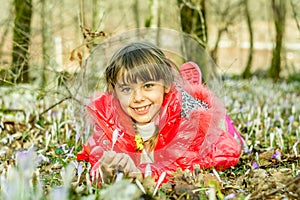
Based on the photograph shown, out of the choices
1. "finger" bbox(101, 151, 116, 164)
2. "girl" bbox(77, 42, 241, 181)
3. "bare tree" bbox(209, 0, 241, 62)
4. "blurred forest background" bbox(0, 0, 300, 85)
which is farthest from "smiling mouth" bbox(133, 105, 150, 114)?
"bare tree" bbox(209, 0, 241, 62)

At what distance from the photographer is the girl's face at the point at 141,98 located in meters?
3.33

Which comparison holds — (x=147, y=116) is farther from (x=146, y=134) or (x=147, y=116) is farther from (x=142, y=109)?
(x=146, y=134)

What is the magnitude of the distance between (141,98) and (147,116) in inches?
5.7

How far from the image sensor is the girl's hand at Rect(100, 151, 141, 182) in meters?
2.77

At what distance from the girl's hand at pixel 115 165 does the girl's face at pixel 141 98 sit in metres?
0.45

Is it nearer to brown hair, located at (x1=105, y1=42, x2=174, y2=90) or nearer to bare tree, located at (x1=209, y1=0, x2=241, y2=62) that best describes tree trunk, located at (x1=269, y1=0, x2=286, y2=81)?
bare tree, located at (x1=209, y1=0, x2=241, y2=62)

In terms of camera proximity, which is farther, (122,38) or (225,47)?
(225,47)

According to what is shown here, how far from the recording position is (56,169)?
378 centimetres

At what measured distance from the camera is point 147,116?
3.40 meters

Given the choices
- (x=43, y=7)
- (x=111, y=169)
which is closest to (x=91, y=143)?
(x=111, y=169)

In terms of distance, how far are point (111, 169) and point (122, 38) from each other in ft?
5.86

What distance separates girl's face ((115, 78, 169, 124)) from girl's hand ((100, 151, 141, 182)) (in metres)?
0.45

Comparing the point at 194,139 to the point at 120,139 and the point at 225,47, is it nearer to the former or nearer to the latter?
the point at 120,139

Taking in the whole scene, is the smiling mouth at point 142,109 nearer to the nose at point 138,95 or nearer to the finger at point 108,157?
the nose at point 138,95
